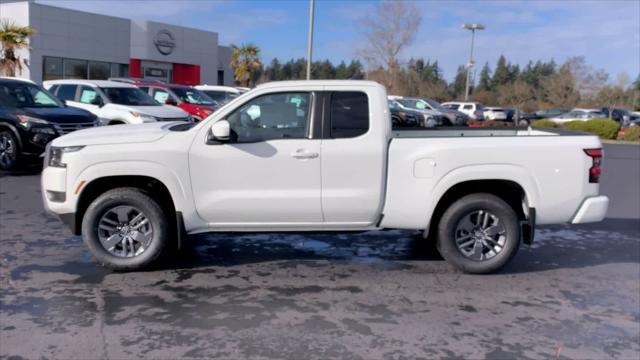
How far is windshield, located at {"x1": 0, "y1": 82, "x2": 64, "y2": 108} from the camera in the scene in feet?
40.6

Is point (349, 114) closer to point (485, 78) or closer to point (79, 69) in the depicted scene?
point (79, 69)

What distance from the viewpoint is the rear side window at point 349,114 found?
6.04 meters

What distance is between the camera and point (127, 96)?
614 inches

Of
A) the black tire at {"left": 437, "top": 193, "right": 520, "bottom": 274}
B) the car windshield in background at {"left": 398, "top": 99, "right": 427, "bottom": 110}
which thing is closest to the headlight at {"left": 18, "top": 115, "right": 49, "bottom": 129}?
the black tire at {"left": 437, "top": 193, "right": 520, "bottom": 274}

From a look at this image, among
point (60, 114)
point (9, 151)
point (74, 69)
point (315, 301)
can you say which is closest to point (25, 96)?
point (60, 114)

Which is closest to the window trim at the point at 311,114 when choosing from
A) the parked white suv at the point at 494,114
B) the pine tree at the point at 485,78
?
the parked white suv at the point at 494,114

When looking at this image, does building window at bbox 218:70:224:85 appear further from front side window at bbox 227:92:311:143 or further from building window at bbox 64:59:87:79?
front side window at bbox 227:92:311:143

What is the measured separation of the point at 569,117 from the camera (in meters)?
38.8

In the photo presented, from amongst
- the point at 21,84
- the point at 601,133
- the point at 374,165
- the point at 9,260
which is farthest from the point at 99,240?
the point at 601,133

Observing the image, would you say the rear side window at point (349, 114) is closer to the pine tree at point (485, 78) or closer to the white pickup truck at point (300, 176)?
the white pickup truck at point (300, 176)

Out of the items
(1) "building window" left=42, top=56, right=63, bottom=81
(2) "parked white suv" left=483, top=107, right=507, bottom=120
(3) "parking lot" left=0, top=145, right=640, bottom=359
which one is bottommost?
(3) "parking lot" left=0, top=145, right=640, bottom=359

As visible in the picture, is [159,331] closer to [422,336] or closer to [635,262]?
[422,336]

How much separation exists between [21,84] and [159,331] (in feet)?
33.5

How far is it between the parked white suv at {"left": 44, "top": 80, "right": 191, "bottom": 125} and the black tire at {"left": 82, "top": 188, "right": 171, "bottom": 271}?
8892 millimetres
